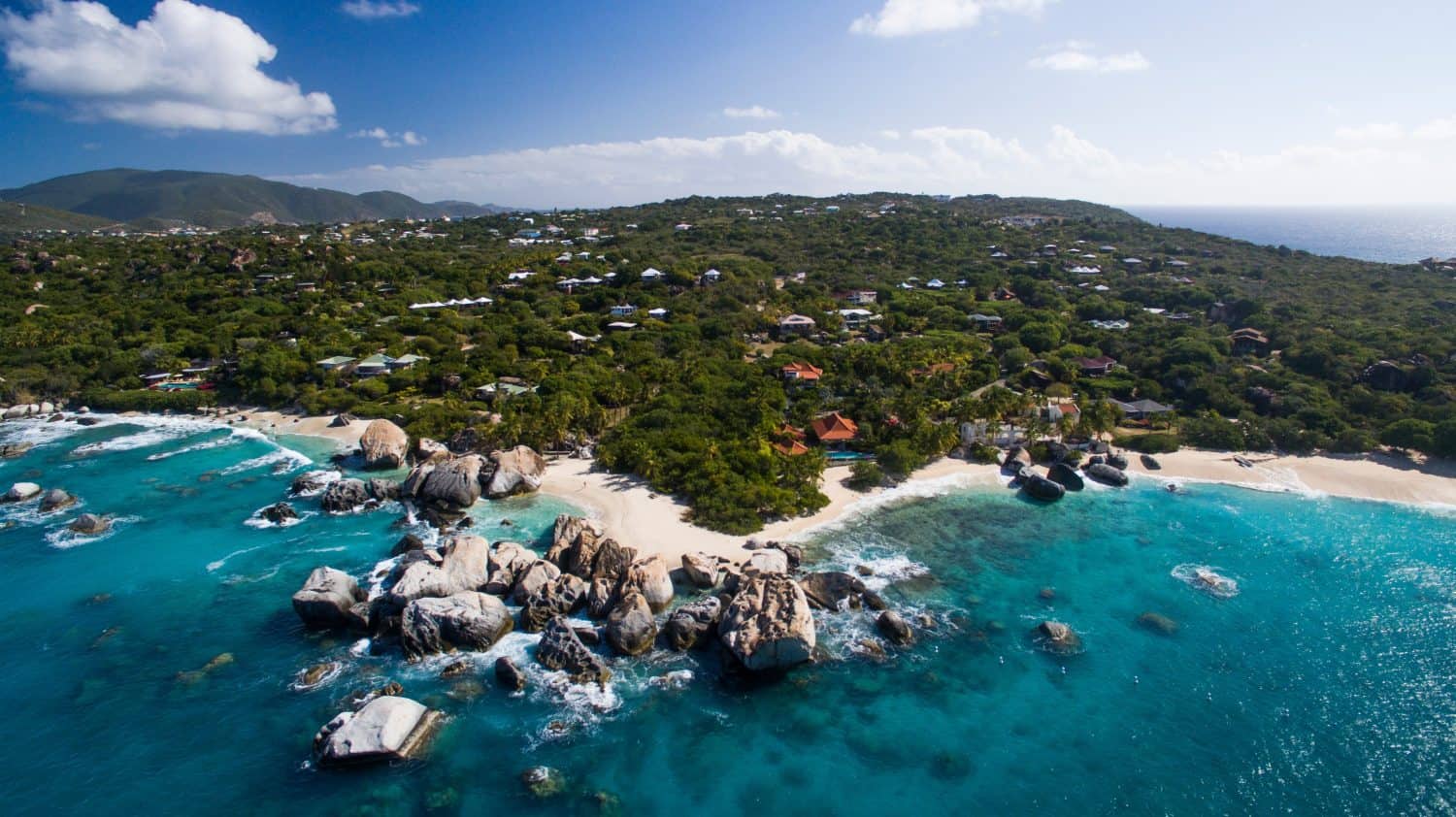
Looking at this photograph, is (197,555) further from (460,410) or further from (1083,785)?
(1083,785)

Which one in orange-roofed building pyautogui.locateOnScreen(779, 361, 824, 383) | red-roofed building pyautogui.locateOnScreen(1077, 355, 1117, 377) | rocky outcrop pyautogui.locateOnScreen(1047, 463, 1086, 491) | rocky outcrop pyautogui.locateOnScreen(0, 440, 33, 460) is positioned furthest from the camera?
red-roofed building pyautogui.locateOnScreen(1077, 355, 1117, 377)

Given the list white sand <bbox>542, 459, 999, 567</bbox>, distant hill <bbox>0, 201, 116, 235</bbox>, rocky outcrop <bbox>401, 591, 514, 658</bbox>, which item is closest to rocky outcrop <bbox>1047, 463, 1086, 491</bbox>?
white sand <bbox>542, 459, 999, 567</bbox>

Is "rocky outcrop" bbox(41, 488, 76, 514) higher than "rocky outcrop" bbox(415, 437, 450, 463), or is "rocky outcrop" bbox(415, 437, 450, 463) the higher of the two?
"rocky outcrop" bbox(415, 437, 450, 463)

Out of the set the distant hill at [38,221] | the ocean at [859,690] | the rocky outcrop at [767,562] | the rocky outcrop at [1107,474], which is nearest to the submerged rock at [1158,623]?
the ocean at [859,690]

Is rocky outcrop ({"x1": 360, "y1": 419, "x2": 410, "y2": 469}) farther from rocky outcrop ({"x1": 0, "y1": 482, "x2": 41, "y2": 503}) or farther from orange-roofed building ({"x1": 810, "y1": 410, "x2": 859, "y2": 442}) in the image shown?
orange-roofed building ({"x1": 810, "y1": 410, "x2": 859, "y2": 442})

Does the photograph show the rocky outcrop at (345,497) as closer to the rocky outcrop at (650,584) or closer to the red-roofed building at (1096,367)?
the rocky outcrop at (650,584)

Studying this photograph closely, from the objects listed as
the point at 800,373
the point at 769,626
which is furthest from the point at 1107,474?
the point at 769,626

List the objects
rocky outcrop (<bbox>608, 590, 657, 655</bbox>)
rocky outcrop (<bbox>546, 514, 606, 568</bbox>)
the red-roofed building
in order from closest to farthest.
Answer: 1. rocky outcrop (<bbox>608, 590, 657, 655</bbox>)
2. rocky outcrop (<bbox>546, 514, 606, 568</bbox>)
3. the red-roofed building
